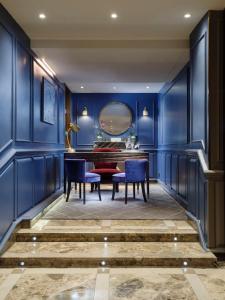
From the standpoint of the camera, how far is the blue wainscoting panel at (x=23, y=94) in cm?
396

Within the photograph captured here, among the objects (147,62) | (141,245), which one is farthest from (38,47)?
(141,245)

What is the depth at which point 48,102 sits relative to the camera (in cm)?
558

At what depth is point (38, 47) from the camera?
4398mm

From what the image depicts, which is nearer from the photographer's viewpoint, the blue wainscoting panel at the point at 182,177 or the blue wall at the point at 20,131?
the blue wall at the point at 20,131

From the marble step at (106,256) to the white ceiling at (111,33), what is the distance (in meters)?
2.63

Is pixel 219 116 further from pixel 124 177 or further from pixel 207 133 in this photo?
pixel 124 177

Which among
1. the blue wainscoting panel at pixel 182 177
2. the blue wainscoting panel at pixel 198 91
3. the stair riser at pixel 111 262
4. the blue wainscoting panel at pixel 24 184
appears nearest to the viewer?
the stair riser at pixel 111 262

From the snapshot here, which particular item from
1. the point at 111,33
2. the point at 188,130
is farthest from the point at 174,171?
the point at 111,33

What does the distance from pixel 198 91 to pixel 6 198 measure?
2.61 m

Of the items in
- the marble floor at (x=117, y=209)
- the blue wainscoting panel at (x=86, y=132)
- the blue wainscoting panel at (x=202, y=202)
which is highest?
the blue wainscoting panel at (x=86, y=132)

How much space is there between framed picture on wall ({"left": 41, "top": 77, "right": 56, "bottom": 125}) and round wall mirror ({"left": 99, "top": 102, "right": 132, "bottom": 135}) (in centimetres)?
290

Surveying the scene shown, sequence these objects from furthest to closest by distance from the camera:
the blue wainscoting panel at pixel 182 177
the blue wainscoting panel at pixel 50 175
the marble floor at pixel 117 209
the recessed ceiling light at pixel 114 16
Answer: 1. the blue wainscoting panel at pixel 50 175
2. the blue wainscoting panel at pixel 182 177
3. the marble floor at pixel 117 209
4. the recessed ceiling light at pixel 114 16

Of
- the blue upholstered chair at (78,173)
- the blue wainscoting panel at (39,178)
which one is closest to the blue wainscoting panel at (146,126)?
the blue upholstered chair at (78,173)

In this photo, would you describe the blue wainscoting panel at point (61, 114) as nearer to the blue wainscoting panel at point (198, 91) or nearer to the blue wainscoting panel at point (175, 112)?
the blue wainscoting panel at point (175, 112)
